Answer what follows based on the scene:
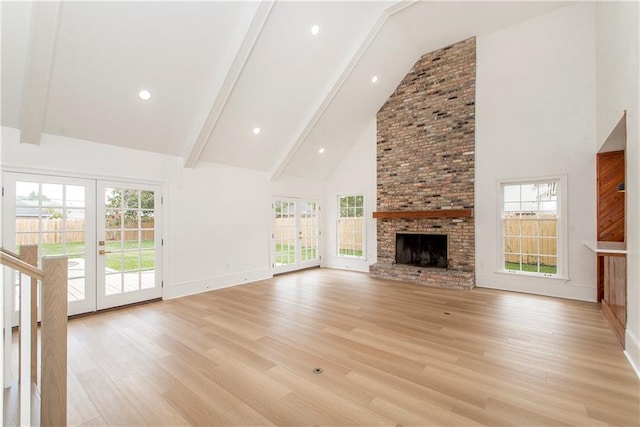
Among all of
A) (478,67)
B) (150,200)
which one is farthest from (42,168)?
(478,67)

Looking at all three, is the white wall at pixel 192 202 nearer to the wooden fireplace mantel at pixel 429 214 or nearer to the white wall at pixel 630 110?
the wooden fireplace mantel at pixel 429 214

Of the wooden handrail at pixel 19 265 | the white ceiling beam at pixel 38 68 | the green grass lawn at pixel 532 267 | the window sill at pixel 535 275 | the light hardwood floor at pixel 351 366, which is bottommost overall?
the light hardwood floor at pixel 351 366

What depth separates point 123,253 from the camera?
4.61 meters

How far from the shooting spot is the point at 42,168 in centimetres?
388

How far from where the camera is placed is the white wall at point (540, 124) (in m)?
4.90

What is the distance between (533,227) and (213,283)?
239 inches

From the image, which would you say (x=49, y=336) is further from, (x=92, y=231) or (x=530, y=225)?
(x=530, y=225)

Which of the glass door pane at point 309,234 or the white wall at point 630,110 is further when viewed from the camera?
the glass door pane at point 309,234

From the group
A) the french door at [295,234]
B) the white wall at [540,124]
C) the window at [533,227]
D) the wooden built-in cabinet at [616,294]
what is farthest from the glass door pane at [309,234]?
the wooden built-in cabinet at [616,294]

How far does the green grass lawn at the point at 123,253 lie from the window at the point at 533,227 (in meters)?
6.41

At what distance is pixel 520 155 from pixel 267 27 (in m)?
4.87

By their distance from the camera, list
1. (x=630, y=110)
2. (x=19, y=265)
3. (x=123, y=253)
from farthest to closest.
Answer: (x=123, y=253) < (x=630, y=110) < (x=19, y=265)

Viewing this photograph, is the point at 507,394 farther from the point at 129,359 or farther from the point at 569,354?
the point at 129,359

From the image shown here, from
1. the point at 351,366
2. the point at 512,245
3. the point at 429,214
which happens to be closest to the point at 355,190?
the point at 429,214
